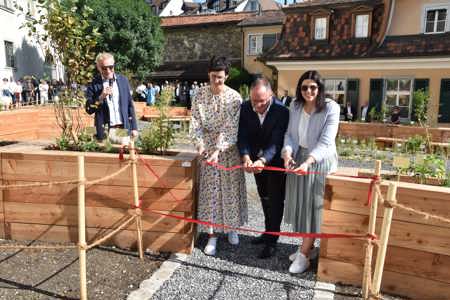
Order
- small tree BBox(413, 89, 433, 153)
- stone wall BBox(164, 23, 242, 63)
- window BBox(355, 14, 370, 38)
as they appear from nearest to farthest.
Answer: small tree BBox(413, 89, 433, 153), window BBox(355, 14, 370, 38), stone wall BBox(164, 23, 242, 63)

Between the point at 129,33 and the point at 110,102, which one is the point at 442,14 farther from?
the point at 129,33

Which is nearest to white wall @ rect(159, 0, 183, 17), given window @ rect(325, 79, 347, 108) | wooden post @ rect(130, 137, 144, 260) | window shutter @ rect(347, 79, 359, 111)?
window @ rect(325, 79, 347, 108)

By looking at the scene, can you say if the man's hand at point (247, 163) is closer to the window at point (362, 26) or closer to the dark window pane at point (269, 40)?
the window at point (362, 26)

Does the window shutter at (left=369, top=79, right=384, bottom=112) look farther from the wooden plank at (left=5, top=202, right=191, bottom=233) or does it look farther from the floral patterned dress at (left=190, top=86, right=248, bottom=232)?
the wooden plank at (left=5, top=202, right=191, bottom=233)

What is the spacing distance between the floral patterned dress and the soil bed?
72 centimetres

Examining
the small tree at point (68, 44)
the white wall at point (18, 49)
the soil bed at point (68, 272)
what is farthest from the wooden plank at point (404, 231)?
the white wall at point (18, 49)

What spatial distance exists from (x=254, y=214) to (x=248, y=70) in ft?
75.2

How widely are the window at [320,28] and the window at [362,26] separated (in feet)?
4.69

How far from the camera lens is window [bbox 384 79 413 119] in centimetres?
1722

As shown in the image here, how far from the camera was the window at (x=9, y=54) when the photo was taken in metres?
20.7

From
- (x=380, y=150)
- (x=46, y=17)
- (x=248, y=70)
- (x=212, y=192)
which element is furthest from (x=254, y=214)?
(x=248, y=70)

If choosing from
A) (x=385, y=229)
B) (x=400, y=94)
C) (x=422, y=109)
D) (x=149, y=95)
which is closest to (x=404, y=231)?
(x=385, y=229)

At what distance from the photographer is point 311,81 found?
3.35 metres

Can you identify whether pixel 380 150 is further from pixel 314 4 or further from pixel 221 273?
pixel 314 4
